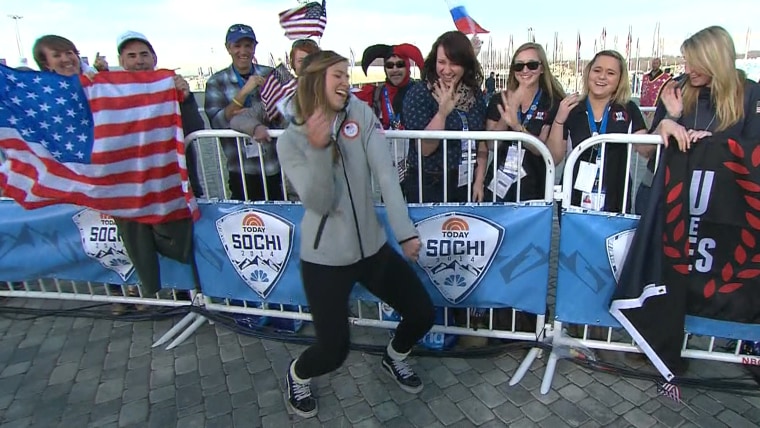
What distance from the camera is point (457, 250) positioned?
10.3ft

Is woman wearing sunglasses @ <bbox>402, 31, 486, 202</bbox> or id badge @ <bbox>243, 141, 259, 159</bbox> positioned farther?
id badge @ <bbox>243, 141, 259, 159</bbox>

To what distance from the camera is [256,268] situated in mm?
3523

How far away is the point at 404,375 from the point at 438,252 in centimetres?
82

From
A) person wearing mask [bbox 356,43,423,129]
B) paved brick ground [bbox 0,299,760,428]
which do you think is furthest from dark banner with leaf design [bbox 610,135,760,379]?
person wearing mask [bbox 356,43,423,129]

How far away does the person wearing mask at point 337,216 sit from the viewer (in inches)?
93.4

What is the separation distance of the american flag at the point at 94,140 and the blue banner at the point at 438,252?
16.4 inches

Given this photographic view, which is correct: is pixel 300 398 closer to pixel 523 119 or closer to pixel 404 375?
pixel 404 375

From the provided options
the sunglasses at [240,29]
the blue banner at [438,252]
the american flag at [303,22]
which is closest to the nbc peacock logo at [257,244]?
the blue banner at [438,252]

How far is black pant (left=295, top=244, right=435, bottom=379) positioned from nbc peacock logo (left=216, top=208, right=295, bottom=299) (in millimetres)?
775

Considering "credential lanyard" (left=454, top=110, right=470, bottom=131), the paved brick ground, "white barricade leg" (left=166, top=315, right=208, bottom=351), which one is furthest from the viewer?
"white barricade leg" (left=166, top=315, right=208, bottom=351)

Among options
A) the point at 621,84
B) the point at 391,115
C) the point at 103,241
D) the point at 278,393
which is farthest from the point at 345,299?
the point at 103,241

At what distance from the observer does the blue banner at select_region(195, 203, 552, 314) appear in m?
3.05

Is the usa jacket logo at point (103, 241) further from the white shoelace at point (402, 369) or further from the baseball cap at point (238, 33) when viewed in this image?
the white shoelace at point (402, 369)

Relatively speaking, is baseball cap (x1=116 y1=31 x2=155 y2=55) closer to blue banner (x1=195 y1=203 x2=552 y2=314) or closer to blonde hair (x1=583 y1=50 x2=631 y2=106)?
blue banner (x1=195 y1=203 x2=552 y2=314)
